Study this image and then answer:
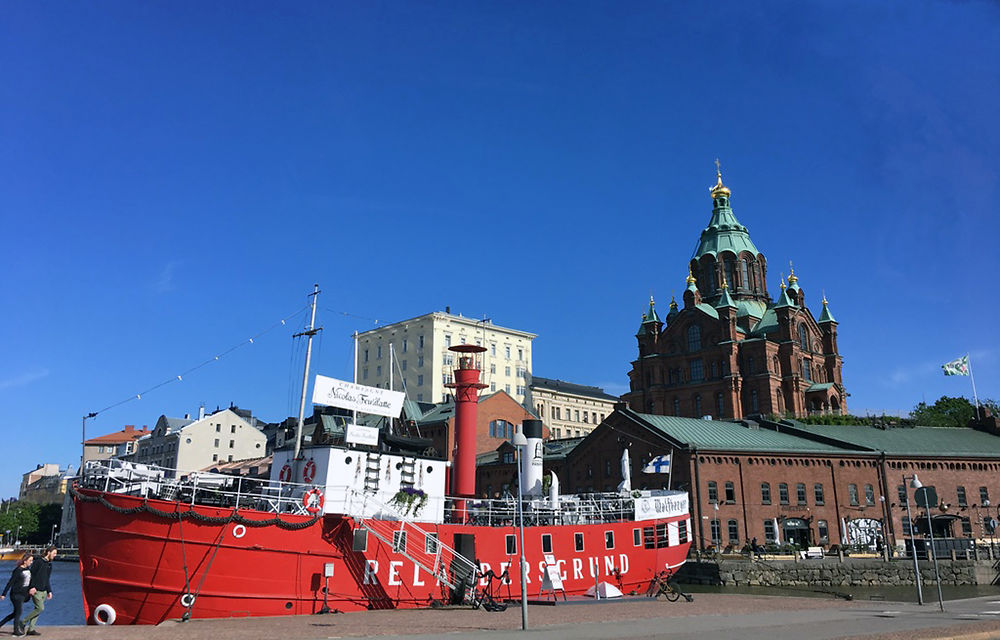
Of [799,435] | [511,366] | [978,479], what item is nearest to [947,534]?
[978,479]

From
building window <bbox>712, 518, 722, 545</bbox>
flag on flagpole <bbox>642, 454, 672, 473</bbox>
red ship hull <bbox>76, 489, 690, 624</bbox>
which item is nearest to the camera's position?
red ship hull <bbox>76, 489, 690, 624</bbox>

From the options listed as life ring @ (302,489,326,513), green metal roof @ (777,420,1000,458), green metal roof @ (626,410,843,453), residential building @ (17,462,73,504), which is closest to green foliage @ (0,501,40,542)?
residential building @ (17,462,73,504)

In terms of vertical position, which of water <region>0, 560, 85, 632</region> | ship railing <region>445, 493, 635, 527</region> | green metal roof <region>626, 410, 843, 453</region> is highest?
green metal roof <region>626, 410, 843, 453</region>

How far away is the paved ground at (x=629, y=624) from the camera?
18203 millimetres

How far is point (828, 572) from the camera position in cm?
4700

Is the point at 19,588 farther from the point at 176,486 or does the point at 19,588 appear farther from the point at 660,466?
the point at 660,466

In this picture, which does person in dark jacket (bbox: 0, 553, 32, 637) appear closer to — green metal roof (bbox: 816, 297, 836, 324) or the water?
the water

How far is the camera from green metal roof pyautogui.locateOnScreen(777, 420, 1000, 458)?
6003 centimetres

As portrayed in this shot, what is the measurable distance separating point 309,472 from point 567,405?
89.3 metres

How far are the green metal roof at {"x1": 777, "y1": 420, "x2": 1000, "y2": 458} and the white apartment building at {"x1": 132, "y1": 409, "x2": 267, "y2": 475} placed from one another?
69.2 m

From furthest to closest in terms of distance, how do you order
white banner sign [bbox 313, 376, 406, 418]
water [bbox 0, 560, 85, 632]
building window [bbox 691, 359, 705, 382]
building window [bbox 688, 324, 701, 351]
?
building window [bbox 688, 324, 701, 351] → building window [bbox 691, 359, 705, 382] → water [bbox 0, 560, 85, 632] → white banner sign [bbox 313, 376, 406, 418]

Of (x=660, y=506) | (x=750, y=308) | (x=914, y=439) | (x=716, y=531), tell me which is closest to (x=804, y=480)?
(x=716, y=531)

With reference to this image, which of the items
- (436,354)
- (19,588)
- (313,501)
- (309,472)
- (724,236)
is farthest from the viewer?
(436,354)

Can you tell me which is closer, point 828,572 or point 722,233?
point 828,572
